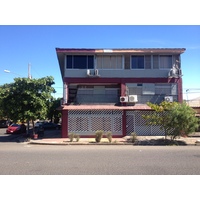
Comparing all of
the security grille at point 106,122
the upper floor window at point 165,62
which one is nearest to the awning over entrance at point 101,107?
the security grille at point 106,122

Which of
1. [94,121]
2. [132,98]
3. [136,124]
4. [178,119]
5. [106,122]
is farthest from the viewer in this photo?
[136,124]

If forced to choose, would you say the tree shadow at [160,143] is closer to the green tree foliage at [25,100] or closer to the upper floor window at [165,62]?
the upper floor window at [165,62]

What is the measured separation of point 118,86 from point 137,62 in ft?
9.08

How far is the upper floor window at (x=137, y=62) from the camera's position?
2158cm

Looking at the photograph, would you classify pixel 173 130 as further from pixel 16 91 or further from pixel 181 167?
pixel 16 91

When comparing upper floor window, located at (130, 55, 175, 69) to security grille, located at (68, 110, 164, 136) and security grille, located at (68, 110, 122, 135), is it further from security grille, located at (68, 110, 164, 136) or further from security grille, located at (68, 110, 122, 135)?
security grille, located at (68, 110, 122, 135)

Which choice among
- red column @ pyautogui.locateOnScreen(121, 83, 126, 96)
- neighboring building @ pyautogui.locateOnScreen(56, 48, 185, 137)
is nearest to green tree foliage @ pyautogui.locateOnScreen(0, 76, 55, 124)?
neighboring building @ pyautogui.locateOnScreen(56, 48, 185, 137)

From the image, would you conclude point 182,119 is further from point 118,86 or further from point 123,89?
point 118,86

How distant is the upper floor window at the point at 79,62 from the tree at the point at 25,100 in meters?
3.02

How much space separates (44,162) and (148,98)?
1413cm

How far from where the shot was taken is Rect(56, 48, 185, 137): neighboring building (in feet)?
67.8

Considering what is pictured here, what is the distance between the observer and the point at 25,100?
18.9 m

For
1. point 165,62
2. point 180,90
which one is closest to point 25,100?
point 165,62

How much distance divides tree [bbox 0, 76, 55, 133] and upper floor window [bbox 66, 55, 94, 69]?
302 centimetres
